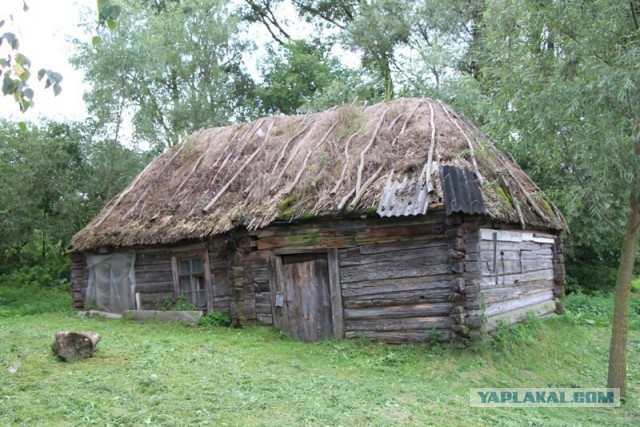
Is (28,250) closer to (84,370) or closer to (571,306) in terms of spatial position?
(84,370)

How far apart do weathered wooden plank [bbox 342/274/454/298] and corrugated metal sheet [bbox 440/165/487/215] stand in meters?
1.32

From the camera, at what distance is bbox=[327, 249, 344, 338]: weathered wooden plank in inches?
408

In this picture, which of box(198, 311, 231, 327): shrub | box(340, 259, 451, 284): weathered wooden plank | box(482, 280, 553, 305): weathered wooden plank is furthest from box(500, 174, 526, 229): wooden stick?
box(198, 311, 231, 327): shrub

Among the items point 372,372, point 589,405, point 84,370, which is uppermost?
point 84,370

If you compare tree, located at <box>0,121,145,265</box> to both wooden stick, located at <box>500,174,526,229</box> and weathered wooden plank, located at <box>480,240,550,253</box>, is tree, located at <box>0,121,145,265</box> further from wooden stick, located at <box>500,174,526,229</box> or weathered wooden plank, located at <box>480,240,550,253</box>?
weathered wooden plank, located at <box>480,240,550,253</box>

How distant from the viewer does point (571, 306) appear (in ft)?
50.3

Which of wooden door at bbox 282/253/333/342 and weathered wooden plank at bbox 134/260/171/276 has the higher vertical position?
weathered wooden plank at bbox 134/260/171/276

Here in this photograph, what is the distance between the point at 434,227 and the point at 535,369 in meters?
3.05

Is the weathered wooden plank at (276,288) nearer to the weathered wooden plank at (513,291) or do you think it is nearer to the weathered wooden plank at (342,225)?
the weathered wooden plank at (342,225)

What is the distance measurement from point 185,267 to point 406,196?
6.08m

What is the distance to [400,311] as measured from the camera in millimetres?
9859

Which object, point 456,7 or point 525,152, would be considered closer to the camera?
point 525,152

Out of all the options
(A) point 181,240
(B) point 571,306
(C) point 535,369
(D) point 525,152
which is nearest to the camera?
(D) point 525,152

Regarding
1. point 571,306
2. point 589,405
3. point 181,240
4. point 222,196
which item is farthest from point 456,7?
point 589,405
